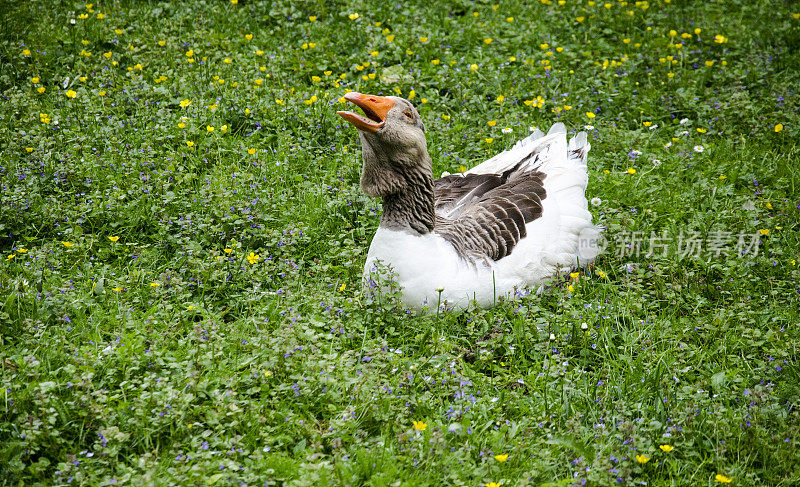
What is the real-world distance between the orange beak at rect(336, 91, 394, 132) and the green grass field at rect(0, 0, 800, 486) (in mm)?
1121

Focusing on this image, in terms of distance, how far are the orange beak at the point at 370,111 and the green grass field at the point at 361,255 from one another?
112 cm

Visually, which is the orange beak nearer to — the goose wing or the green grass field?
the goose wing

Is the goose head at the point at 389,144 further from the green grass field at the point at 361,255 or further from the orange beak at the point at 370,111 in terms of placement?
the green grass field at the point at 361,255

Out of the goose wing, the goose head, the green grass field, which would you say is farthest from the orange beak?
the green grass field

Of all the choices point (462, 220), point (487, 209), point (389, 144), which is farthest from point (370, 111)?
point (487, 209)

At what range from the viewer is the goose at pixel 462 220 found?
481 cm

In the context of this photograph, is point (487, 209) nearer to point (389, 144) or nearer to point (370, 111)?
point (389, 144)

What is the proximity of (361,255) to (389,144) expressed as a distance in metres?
1.16

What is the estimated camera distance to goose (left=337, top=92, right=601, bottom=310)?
481cm

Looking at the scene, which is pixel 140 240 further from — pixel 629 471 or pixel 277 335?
pixel 629 471

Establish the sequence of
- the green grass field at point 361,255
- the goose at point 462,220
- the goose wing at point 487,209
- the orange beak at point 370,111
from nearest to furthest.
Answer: the green grass field at point 361,255, the orange beak at point 370,111, the goose at point 462,220, the goose wing at point 487,209

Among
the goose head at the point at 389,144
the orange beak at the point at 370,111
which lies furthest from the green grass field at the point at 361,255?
the orange beak at the point at 370,111

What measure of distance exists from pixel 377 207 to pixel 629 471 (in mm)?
3176

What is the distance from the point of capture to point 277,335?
4402 millimetres
